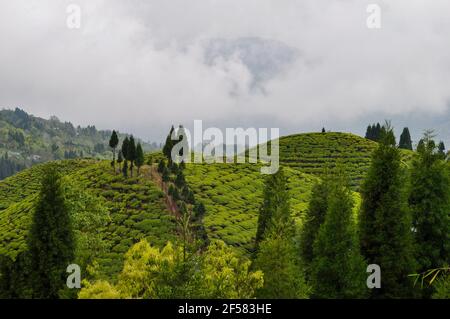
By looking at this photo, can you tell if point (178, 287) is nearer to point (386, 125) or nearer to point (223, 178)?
point (386, 125)

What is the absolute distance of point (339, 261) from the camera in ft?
99.6

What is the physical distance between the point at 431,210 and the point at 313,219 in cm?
1116

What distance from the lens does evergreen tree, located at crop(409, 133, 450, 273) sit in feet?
112

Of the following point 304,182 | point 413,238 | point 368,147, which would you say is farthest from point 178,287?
point 368,147

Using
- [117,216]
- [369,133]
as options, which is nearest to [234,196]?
[117,216]

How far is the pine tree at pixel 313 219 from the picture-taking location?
4200 centimetres

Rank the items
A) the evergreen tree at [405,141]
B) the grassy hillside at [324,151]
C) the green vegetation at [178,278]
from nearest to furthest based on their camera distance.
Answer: the green vegetation at [178,278], the grassy hillside at [324,151], the evergreen tree at [405,141]

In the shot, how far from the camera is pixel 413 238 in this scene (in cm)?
3359

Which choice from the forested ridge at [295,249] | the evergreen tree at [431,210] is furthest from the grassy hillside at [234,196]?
the evergreen tree at [431,210]

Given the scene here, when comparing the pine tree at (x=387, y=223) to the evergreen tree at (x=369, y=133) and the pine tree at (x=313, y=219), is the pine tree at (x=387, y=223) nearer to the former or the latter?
the pine tree at (x=313, y=219)

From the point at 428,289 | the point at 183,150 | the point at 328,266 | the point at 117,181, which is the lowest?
the point at 428,289

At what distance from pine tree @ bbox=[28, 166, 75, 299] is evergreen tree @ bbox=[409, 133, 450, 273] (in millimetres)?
28091

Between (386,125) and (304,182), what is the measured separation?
3112 inches

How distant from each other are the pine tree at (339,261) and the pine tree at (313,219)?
1006cm
